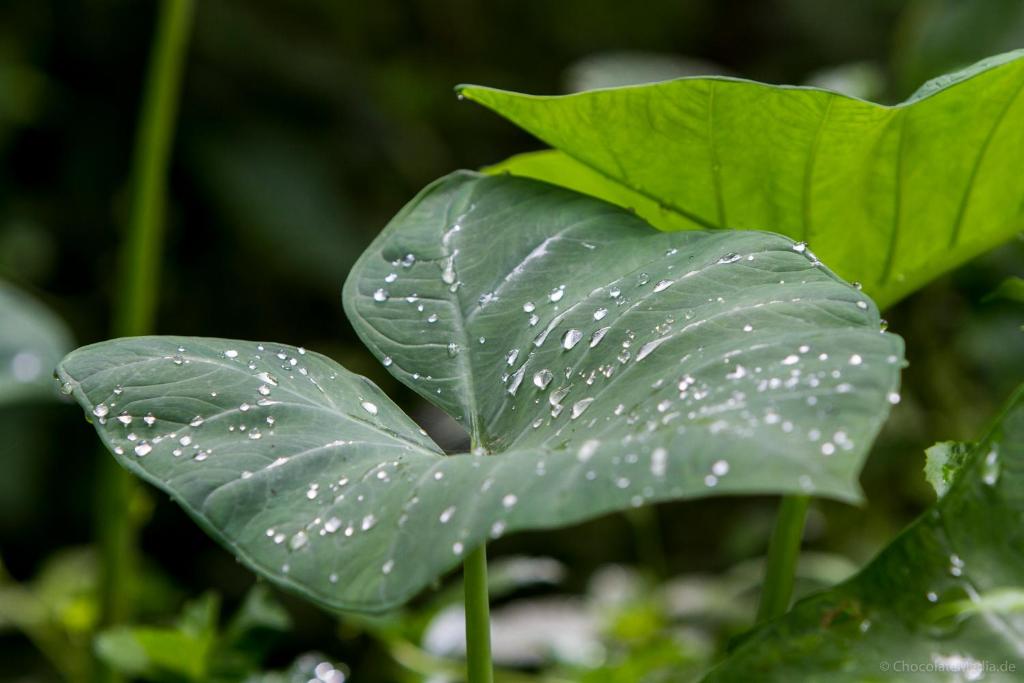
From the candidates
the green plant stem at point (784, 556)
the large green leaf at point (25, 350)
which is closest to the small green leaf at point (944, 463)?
the green plant stem at point (784, 556)

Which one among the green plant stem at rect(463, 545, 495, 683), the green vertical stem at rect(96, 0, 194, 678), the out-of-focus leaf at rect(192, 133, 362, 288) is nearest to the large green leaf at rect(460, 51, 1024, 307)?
the green plant stem at rect(463, 545, 495, 683)

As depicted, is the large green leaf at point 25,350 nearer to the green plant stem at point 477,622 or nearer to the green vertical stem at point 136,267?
the green vertical stem at point 136,267

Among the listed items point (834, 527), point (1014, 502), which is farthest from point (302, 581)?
point (834, 527)

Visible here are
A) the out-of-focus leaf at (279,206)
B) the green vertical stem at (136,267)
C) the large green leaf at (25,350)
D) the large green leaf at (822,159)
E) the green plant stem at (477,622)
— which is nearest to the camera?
the green plant stem at (477,622)

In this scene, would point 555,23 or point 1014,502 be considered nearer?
point 1014,502

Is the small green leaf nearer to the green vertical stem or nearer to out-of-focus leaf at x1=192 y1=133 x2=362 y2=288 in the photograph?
the green vertical stem

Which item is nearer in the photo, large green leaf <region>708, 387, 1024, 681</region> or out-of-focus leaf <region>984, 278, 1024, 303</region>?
large green leaf <region>708, 387, 1024, 681</region>

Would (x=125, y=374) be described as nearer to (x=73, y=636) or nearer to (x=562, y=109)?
(x=562, y=109)
